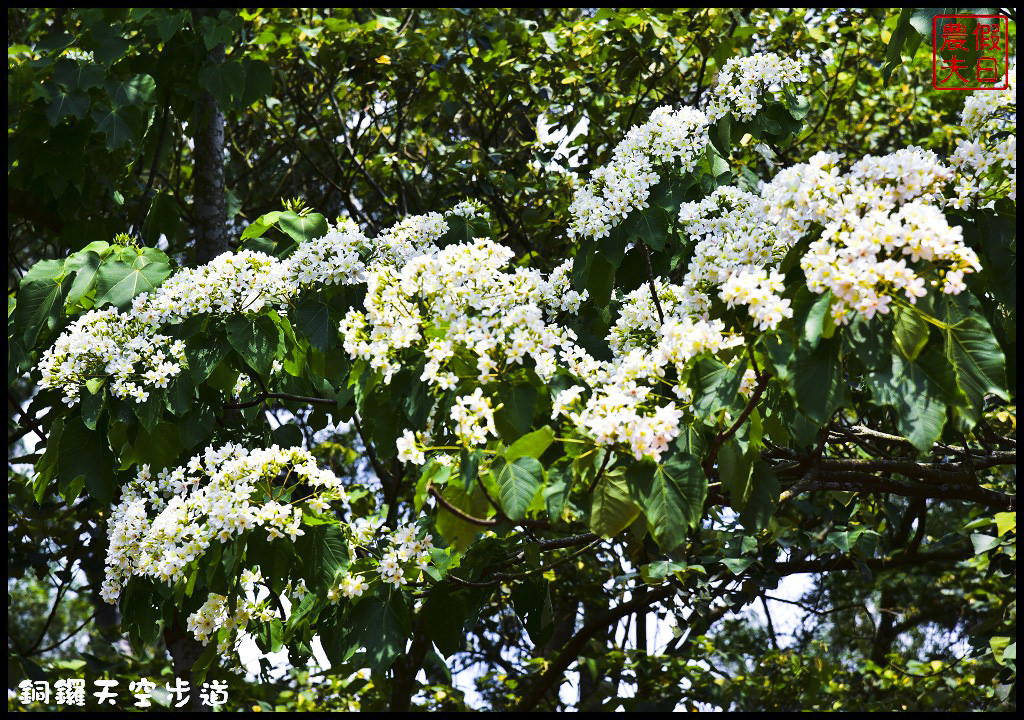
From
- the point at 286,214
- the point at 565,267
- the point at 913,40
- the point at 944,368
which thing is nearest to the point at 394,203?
the point at 286,214

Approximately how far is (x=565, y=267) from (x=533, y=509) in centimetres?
108

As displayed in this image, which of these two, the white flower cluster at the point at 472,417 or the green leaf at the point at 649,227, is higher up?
the green leaf at the point at 649,227

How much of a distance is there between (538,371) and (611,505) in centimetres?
36

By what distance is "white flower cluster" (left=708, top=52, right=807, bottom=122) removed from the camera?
3.07 metres

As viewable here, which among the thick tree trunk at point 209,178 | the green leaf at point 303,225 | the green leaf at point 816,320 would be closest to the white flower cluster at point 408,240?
the green leaf at point 303,225

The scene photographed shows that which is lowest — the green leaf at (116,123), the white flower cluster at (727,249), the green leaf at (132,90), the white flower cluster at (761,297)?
the white flower cluster at (761,297)

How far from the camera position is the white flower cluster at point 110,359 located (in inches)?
111

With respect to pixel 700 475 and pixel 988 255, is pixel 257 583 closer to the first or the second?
pixel 700 475

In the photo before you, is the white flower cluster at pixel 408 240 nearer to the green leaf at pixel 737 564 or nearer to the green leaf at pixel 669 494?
the green leaf at pixel 669 494

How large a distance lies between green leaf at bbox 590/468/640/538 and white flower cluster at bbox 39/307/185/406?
1397mm

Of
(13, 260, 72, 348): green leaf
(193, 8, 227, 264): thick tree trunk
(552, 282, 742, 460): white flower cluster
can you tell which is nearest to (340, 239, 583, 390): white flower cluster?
(552, 282, 742, 460): white flower cluster

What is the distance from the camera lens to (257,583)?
2965 mm

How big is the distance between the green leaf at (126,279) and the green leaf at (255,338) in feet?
1.42

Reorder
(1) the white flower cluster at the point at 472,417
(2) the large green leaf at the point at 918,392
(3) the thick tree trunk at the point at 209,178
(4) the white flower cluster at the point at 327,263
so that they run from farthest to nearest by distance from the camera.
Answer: (3) the thick tree trunk at the point at 209,178 < (4) the white flower cluster at the point at 327,263 < (1) the white flower cluster at the point at 472,417 < (2) the large green leaf at the point at 918,392
